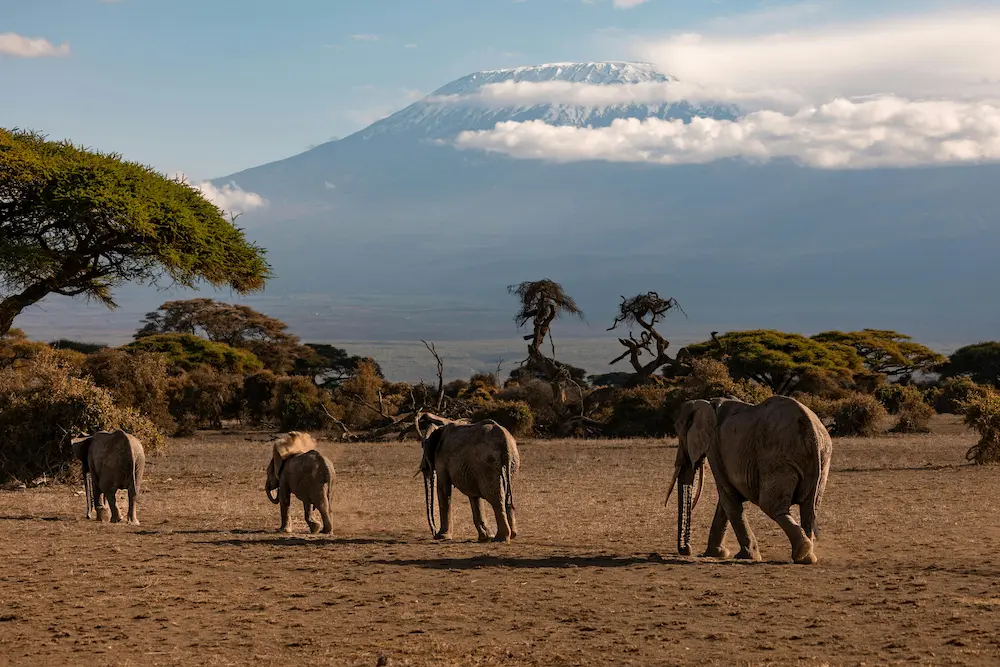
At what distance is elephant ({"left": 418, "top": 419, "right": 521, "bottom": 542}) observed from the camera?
16.4 metres

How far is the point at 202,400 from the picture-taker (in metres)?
47.8

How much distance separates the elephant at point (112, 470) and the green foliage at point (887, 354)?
183ft

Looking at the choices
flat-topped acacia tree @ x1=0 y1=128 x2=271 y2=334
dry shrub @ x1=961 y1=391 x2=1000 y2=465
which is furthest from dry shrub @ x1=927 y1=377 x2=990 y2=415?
flat-topped acacia tree @ x1=0 y1=128 x2=271 y2=334

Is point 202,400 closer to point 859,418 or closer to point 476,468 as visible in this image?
point 859,418

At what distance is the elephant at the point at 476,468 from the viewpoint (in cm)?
1636

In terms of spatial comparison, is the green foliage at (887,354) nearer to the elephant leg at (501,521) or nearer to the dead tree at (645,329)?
the dead tree at (645,329)

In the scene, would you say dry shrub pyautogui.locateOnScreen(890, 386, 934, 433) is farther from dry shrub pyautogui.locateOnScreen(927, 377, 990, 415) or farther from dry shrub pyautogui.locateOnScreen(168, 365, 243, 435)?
dry shrub pyautogui.locateOnScreen(168, 365, 243, 435)

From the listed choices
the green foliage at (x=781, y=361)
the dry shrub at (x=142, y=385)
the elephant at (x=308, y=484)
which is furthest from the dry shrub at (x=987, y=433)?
the dry shrub at (x=142, y=385)

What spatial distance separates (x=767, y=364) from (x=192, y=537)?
137 feet

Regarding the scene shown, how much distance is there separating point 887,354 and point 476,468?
2319 inches

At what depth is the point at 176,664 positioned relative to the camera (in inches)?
395

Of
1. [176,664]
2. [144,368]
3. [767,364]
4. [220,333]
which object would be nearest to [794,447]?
[176,664]

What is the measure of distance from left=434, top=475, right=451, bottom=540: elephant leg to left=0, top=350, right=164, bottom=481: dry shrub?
35.9 feet

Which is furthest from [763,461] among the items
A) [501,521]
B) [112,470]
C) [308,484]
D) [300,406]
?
[300,406]
